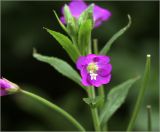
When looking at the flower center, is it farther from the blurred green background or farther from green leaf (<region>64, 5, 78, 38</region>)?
the blurred green background

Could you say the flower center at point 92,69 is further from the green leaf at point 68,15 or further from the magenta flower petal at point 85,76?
the green leaf at point 68,15

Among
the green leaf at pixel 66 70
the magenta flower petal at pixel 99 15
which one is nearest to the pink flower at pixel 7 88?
the green leaf at pixel 66 70

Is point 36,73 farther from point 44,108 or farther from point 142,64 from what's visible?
point 142,64

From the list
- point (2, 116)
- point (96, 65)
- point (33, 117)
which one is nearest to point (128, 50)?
point (33, 117)

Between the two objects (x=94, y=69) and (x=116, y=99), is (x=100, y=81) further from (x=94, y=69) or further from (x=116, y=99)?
(x=116, y=99)

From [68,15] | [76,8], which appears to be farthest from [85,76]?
[76,8]

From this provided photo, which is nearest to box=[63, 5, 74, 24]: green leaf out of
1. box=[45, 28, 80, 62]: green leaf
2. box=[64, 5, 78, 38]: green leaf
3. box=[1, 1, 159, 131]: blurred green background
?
box=[64, 5, 78, 38]: green leaf
